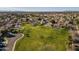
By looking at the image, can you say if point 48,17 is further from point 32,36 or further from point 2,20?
point 2,20

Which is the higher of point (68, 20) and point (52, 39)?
point (68, 20)

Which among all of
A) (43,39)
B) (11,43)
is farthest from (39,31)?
(11,43)

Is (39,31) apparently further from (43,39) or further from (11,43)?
(11,43)
